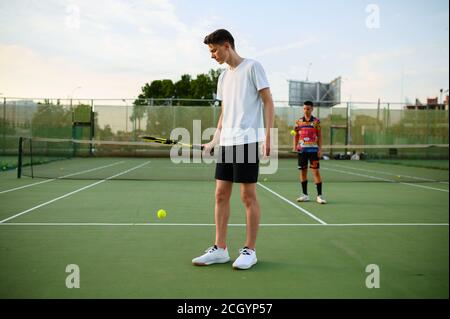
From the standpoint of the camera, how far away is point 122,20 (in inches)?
314

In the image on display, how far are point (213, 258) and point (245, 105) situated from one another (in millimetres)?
1245

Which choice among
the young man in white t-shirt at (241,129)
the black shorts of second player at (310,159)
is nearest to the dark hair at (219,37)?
the young man in white t-shirt at (241,129)

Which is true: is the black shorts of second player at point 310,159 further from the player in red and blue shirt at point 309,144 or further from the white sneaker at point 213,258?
the white sneaker at point 213,258

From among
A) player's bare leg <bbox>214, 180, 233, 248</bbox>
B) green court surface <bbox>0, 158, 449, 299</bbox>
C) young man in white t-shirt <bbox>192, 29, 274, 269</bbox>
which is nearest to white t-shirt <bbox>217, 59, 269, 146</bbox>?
young man in white t-shirt <bbox>192, 29, 274, 269</bbox>

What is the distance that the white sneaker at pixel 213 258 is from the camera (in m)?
3.78

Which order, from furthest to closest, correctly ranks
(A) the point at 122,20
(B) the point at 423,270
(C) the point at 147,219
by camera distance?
(A) the point at 122,20 < (C) the point at 147,219 < (B) the point at 423,270

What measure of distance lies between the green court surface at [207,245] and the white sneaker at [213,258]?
8 cm

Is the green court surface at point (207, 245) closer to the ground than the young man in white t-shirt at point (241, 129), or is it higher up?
closer to the ground

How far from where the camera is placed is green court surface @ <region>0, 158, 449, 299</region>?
3184 mm

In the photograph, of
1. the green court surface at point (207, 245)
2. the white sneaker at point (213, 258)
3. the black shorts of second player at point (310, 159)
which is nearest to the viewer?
the green court surface at point (207, 245)

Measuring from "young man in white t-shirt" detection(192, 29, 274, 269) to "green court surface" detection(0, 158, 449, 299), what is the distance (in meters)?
0.27
